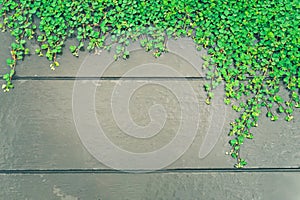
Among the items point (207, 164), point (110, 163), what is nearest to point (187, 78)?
point (207, 164)

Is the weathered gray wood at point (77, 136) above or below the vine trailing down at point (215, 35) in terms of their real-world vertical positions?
below

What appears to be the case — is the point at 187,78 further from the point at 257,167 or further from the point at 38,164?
the point at 38,164

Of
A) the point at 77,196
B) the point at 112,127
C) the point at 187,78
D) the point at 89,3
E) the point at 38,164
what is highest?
the point at 89,3

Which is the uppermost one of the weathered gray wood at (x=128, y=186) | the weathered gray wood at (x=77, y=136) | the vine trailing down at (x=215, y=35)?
the vine trailing down at (x=215, y=35)

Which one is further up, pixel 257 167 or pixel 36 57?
pixel 36 57

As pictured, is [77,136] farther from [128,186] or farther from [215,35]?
[215,35]
